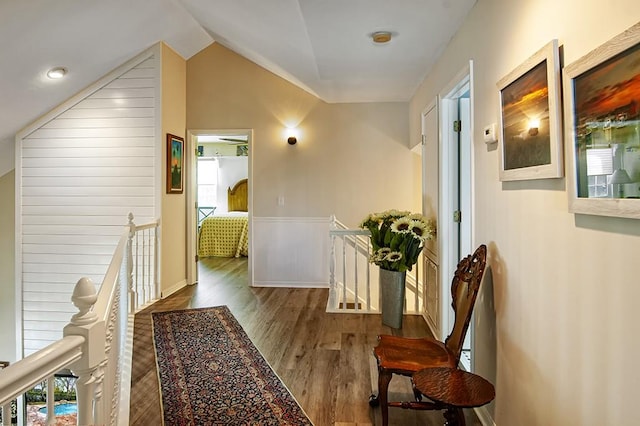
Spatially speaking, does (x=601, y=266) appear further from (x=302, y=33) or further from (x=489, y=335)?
(x=302, y=33)

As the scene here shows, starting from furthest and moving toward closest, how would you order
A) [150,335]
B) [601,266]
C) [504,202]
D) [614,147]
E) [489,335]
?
[150,335] < [489,335] < [504,202] < [601,266] < [614,147]

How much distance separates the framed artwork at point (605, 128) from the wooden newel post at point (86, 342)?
1.43 meters

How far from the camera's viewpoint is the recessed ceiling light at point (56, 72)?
13.3 feet

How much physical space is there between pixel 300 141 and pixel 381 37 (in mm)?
2602

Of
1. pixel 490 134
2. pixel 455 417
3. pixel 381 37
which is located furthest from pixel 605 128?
pixel 381 37

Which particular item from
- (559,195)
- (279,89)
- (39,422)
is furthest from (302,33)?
(39,422)

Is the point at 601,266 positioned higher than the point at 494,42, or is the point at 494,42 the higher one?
the point at 494,42

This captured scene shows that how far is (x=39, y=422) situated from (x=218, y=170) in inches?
269

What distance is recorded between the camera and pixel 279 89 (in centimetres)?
538

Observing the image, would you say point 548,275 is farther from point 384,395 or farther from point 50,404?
point 50,404

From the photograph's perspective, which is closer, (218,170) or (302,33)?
(302,33)

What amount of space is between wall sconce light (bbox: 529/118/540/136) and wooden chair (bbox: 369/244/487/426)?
0.68 metres

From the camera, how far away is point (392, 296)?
3.68 metres

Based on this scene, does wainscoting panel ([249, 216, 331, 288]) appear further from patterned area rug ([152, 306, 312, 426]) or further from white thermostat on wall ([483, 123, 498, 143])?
white thermostat on wall ([483, 123, 498, 143])
